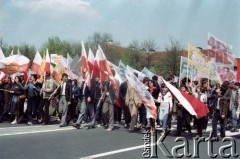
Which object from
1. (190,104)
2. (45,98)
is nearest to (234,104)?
(190,104)

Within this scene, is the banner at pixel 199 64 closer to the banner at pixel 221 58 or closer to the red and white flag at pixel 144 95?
the banner at pixel 221 58

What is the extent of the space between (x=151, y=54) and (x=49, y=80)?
40.8 meters

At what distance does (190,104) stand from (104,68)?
3202mm

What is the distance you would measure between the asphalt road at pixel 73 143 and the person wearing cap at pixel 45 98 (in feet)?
3.39

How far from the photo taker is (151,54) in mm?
54656

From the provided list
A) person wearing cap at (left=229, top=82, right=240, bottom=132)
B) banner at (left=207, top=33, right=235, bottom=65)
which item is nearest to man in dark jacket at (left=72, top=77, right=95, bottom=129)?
person wearing cap at (left=229, top=82, right=240, bottom=132)

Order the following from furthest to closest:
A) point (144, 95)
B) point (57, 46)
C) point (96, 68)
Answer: point (57, 46) < point (96, 68) < point (144, 95)

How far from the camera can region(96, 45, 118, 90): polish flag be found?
13.1 meters

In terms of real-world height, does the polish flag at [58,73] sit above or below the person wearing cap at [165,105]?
above

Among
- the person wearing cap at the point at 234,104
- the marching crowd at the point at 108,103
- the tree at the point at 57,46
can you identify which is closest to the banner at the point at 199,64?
the marching crowd at the point at 108,103

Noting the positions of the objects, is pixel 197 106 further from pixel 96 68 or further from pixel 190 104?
pixel 96 68

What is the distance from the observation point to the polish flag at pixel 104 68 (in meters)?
13.1

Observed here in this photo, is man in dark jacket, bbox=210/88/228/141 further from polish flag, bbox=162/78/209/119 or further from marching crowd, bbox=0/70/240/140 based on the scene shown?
polish flag, bbox=162/78/209/119

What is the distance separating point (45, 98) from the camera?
14.4 metres
